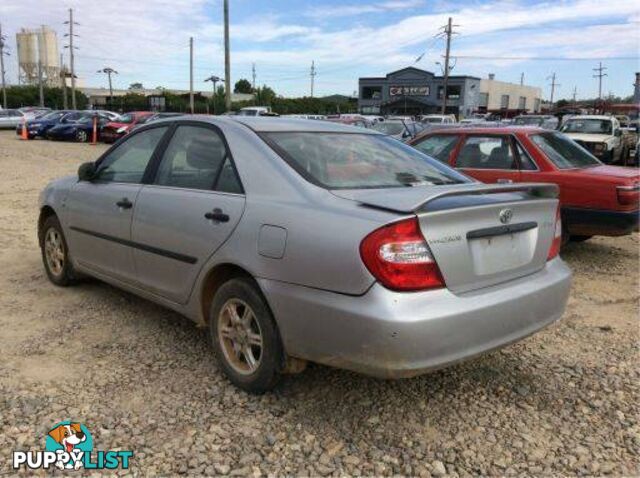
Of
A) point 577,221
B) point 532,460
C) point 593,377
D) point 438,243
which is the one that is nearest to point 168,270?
point 438,243

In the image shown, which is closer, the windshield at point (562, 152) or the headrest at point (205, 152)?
the headrest at point (205, 152)

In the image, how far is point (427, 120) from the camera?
110 feet

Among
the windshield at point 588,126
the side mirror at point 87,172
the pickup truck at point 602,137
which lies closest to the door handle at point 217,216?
the side mirror at point 87,172

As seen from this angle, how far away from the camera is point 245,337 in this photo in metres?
3.45

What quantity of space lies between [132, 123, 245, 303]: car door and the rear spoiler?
2.30ft

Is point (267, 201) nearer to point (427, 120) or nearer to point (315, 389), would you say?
point (315, 389)

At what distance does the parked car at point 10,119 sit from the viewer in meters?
36.9

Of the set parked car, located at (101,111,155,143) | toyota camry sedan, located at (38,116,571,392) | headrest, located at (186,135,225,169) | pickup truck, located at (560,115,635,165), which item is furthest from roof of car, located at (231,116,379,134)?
parked car, located at (101,111,155,143)

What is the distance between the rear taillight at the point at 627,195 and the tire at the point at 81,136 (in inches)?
1018

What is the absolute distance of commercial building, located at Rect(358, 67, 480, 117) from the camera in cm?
7856

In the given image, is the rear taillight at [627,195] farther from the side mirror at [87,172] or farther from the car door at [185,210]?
the side mirror at [87,172]

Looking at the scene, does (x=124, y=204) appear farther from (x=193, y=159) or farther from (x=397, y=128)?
(x=397, y=128)

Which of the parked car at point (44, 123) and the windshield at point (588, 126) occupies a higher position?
the windshield at point (588, 126)

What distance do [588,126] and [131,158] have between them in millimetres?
16717
